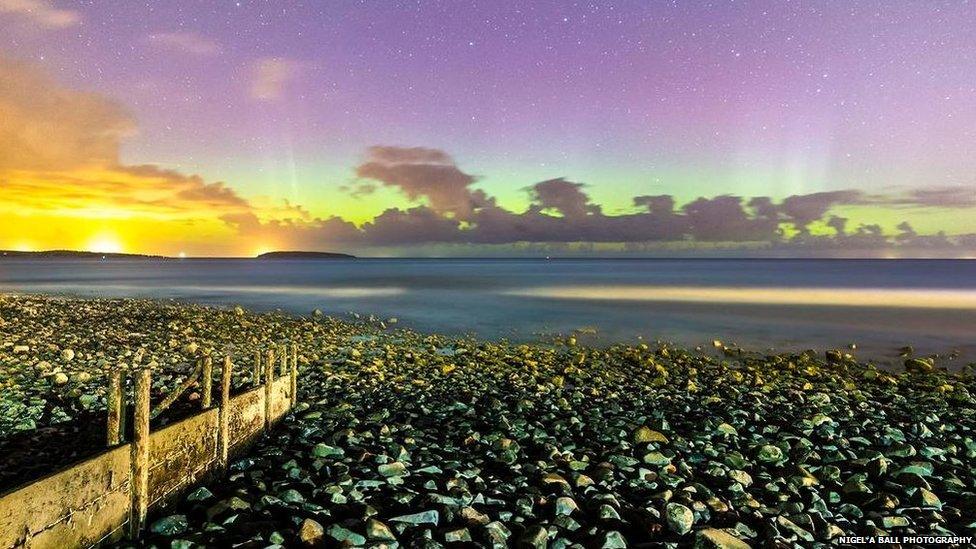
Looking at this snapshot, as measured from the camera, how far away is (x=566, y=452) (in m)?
9.23

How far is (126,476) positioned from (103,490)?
347 millimetres

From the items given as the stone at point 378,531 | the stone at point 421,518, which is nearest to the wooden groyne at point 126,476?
the stone at point 378,531

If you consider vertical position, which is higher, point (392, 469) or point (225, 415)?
point (225, 415)

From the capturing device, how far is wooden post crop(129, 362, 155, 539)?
649 cm

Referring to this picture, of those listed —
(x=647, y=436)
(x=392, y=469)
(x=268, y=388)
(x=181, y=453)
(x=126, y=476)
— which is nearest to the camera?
(x=126, y=476)

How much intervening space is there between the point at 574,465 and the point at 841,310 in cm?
4508

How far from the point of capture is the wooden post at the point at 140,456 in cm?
649

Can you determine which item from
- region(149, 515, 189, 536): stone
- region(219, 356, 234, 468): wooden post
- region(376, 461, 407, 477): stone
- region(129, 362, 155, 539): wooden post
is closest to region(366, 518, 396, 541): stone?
region(376, 461, 407, 477): stone

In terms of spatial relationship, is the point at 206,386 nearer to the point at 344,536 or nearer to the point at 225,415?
the point at 225,415

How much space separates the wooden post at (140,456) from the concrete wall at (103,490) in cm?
6

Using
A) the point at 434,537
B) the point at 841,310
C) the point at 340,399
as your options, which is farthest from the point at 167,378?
the point at 841,310

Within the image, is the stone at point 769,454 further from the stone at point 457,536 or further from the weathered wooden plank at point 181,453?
the weathered wooden plank at point 181,453

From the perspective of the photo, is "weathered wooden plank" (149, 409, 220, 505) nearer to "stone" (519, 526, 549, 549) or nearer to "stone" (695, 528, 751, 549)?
"stone" (519, 526, 549, 549)

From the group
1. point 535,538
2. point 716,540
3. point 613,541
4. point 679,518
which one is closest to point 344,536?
point 535,538
